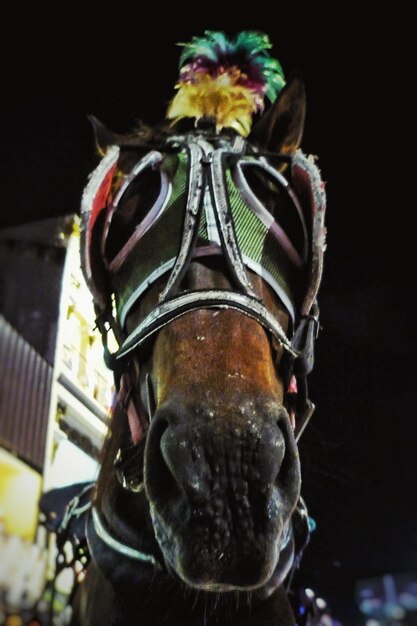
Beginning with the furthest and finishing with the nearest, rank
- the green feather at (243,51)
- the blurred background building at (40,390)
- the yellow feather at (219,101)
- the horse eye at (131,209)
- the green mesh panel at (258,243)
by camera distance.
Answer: the blurred background building at (40,390), the green feather at (243,51), the yellow feather at (219,101), the horse eye at (131,209), the green mesh panel at (258,243)

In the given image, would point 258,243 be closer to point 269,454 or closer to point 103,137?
point 269,454

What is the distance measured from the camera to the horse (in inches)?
→ 36.2

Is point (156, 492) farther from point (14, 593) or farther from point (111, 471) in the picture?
point (14, 593)

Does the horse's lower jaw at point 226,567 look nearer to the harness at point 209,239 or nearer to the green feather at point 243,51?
the harness at point 209,239

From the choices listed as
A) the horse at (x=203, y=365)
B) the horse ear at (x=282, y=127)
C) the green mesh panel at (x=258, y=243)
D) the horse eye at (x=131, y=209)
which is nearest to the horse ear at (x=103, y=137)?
the horse at (x=203, y=365)

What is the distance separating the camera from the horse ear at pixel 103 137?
193 centimetres

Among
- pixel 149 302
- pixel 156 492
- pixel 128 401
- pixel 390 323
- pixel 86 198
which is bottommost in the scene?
pixel 390 323

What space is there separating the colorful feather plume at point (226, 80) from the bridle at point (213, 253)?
0.45 meters

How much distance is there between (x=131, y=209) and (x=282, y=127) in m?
0.74

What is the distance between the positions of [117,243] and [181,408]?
768mm

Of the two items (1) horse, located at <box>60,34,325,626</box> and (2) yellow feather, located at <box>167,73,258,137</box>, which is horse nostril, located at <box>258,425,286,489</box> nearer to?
(1) horse, located at <box>60,34,325,626</box>

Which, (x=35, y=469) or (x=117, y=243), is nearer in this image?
(x=117, y=243)

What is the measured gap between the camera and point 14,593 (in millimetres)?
4012

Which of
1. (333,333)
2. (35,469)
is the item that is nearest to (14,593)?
(35,469)
